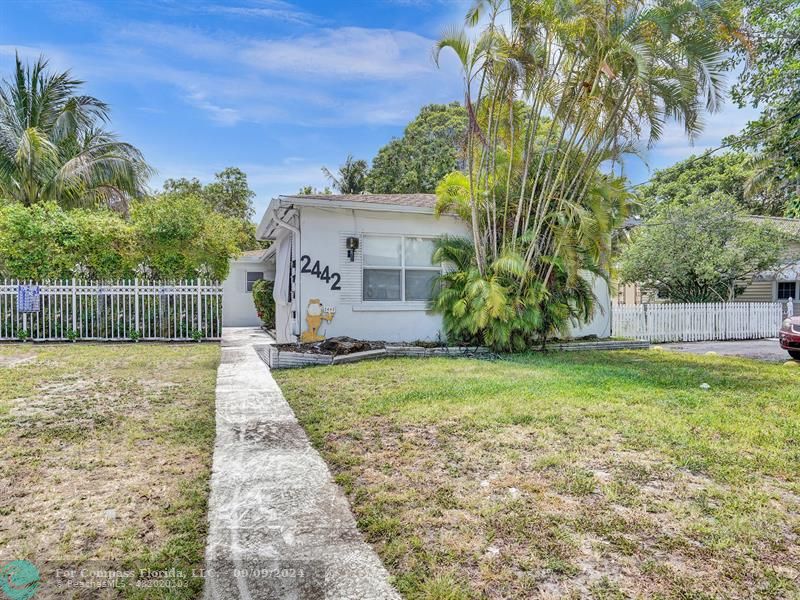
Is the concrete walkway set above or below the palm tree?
below

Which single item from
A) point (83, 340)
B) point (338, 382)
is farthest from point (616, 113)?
point (83, 340)

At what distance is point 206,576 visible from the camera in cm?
214

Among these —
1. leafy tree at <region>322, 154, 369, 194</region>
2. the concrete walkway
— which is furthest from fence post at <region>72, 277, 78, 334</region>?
leafy tree at <region>322, 154, 369, 194</region>

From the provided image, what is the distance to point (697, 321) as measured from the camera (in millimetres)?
13266

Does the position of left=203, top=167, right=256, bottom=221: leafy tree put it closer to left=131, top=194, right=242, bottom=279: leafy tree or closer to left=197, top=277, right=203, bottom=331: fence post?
left=131, top=194, right=242, bottom=279: leafy tree

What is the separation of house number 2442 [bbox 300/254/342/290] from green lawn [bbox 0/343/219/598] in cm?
299

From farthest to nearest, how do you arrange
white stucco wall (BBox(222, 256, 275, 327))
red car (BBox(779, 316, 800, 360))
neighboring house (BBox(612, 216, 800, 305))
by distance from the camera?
white stucco wall (BBox(222, 256, 275, 327)) < neighboring house (BBox(612, 216, 800, 305)) < red car (BBox(779, 316, 800, 360))

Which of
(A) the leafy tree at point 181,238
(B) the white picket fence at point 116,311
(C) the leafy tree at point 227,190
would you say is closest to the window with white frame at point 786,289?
(A) the leafy tree at point 181,238

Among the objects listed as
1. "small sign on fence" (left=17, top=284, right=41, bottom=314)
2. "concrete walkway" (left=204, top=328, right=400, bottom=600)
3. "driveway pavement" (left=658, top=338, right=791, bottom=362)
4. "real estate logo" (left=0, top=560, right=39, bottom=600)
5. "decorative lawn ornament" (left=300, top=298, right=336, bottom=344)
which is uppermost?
"small sign on fence" (left=17, top=284, right=41, bottom=314)

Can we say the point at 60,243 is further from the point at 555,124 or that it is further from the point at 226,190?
the point at 226,190

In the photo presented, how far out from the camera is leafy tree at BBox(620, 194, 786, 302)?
14.4m

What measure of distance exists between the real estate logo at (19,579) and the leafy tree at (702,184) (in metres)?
25.8

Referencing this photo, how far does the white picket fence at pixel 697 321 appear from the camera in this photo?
12492mm

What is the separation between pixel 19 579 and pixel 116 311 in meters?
10.4
